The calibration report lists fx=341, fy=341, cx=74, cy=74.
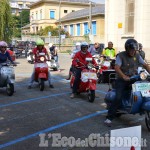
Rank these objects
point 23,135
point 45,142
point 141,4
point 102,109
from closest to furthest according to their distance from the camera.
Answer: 1. point 45,142
2. point 23,135
3. point 102,109
4. point 141,4

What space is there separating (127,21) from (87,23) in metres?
40.2

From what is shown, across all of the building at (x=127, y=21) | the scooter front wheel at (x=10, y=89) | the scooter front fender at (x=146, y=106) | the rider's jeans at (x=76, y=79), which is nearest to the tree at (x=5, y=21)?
the building at (x=127, y=21)

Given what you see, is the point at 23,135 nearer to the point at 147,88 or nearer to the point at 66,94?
the point at 147,88

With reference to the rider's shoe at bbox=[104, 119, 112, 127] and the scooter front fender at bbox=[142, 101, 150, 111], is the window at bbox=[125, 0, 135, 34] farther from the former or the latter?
the scooter front fender at bbox=[142, 101, 150, 111]

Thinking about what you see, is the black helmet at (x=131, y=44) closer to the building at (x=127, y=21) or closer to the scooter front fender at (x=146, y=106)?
the scooter front fender at (x=146, y=106)

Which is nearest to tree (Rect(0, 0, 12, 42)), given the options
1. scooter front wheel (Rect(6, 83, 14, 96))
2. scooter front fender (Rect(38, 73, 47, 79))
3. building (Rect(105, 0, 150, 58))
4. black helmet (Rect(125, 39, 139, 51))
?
building (Rect(105, 0, 150, 58))

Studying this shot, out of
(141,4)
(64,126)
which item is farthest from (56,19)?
(64,126)

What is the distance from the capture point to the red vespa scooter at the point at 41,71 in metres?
11.3

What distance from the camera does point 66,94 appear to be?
10.6m

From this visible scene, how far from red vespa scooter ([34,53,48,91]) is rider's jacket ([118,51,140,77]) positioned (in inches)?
195

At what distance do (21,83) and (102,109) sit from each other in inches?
223

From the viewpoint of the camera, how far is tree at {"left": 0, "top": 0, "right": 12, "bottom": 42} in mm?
26719

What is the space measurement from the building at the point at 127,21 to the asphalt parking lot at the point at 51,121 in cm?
1300

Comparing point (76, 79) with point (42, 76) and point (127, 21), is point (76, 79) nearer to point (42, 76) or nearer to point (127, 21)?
point (42, 76)
